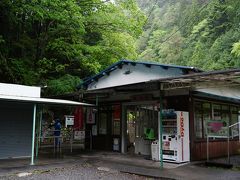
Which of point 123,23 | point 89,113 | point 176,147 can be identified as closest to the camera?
point 176,147

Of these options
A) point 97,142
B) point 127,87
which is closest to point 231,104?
point 127,87

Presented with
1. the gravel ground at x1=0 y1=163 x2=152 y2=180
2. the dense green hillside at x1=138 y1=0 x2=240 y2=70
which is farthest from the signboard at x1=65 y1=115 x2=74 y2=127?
the dense green hillside at x1=138 y1=0 x2=240 y2=70

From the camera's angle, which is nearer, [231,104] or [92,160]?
[92,160]

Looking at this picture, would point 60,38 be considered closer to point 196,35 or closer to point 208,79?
point 208,79

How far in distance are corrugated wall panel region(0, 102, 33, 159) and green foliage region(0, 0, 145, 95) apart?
335 centimetres

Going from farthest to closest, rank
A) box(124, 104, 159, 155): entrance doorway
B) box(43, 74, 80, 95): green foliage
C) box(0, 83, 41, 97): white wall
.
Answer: box(43, 74, 80, 95): green foliage, box(124, 104, 159, 155): entrance doorway, box(0, 83, 41, 97): white wall

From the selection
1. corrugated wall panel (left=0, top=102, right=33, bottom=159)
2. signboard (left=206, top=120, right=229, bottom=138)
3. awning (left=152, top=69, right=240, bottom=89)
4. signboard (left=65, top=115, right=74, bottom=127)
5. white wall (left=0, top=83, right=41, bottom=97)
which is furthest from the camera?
signboard (left=65, top=115, right=74, bottom=127)

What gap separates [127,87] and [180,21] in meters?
36.7

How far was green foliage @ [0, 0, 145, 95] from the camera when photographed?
47.4 ft

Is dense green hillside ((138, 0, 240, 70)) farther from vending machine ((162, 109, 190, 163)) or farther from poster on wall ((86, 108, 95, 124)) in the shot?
vending machine ((162, 109, 190, 163))

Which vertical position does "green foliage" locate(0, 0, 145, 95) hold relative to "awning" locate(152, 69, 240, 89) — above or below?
above

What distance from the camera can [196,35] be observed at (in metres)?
37.2

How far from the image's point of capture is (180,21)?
44.5 m

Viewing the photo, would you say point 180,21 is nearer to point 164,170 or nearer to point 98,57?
point 98,57
